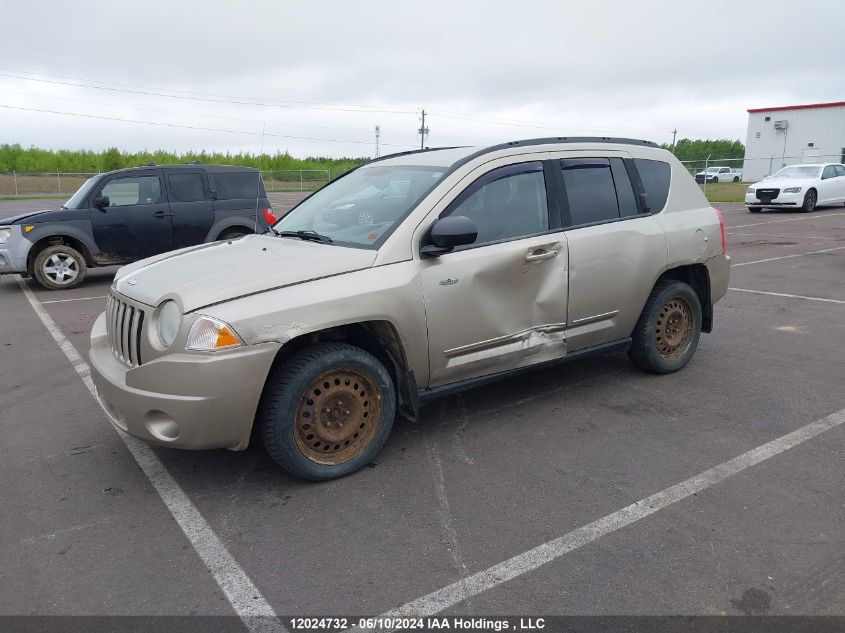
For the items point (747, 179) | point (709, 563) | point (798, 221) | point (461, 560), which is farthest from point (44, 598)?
point (747, 179)

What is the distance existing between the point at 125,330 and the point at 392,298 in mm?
1491

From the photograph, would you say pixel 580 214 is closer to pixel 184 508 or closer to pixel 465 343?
pixel 465 343

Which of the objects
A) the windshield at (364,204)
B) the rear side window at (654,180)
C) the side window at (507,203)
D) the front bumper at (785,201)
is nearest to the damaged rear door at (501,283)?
the side window at (507,203)

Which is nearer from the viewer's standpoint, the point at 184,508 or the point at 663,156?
the point at 184,508

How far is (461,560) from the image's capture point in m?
3.08

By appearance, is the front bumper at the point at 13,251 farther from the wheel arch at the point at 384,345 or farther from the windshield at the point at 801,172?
the windshield at the point at 801,172

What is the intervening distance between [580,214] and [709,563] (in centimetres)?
254

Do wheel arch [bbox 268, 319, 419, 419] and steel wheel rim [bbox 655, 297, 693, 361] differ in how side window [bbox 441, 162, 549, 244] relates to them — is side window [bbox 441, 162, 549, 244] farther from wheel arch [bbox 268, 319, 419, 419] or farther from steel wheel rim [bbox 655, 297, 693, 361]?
steel wheel rim [bbox 655, 297, 693, 361]

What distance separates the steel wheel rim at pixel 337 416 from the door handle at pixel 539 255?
4.29 feet

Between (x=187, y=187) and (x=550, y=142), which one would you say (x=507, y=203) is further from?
(x=187, y=187)

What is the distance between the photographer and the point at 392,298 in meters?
3.87

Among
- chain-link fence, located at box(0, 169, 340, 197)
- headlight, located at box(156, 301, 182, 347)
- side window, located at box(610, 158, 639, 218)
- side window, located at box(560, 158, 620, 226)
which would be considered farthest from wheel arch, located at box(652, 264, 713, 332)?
chain-link fence, located at box(0, 169, 340, 197)

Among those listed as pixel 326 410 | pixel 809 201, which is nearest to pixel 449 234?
pixel 326 410

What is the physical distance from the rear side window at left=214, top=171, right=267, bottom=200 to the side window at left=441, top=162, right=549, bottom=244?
303 inches
